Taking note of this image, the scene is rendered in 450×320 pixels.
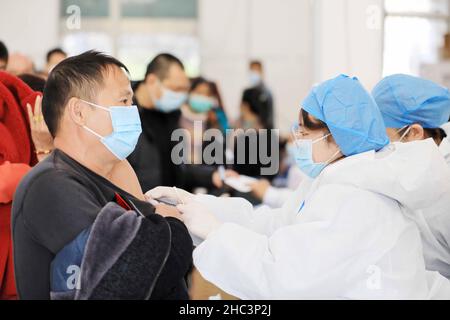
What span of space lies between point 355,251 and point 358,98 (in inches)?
16.2

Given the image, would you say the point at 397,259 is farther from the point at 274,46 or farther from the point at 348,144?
the point at 274,46

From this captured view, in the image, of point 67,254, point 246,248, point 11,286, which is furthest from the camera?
point 11,286

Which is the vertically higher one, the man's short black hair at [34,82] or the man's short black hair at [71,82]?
the man's short black hair at [71,82]

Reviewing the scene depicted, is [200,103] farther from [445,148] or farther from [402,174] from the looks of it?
[402,174]

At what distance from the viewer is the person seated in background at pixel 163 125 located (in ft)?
7.93

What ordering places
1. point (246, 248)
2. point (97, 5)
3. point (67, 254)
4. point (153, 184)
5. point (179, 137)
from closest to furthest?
1. point (67, 254)
2. point (246, 248)
3. point (153, 184)
4. point (179, 137)
5. point (97, 5)

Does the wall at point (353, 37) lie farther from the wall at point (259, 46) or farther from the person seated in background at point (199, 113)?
the wall at point (259, 46)

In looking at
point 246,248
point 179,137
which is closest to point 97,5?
point 179,137

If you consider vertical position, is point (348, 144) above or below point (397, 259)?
above

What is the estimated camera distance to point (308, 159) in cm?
181

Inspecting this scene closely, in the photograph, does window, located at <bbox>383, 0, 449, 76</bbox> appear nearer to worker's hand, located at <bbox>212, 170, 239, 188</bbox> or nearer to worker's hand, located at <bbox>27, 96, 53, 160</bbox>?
worker's hand, located at <bbox>212, 170, 239, 188</bbox>

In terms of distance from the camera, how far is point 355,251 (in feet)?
5.07

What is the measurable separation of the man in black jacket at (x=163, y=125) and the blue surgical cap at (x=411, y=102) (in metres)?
0.82

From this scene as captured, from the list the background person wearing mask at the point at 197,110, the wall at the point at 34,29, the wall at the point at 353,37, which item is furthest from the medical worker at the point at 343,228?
the wall at the point at 34,29
